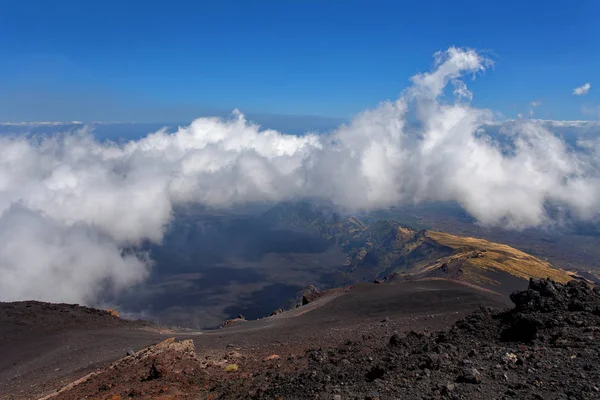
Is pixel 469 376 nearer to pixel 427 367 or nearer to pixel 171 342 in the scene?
pixel 427 367

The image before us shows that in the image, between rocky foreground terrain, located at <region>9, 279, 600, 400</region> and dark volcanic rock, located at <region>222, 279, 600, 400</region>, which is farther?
rocky foreground terrain, located at <region>9, 279, 600, 400</region>

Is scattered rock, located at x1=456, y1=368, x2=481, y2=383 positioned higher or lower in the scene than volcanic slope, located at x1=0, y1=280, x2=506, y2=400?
higher

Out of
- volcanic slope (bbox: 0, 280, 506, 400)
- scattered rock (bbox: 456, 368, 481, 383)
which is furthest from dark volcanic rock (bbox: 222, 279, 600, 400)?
volcanic slope (bbox: 0, 280, 506, 400)

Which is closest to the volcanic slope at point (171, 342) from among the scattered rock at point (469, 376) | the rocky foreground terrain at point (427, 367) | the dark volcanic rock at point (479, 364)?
the rocky foreground terrain at point (427, 367)

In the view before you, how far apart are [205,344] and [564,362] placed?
22.0m

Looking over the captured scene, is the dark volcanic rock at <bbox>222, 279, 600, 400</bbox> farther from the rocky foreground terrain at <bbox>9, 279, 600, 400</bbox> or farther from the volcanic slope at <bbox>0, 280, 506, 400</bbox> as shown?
the volcanic slope at <bbox>0, 280, 506, 400</bbox>

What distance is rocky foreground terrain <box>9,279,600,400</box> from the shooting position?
1216 cm

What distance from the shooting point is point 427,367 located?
13602 millimetres

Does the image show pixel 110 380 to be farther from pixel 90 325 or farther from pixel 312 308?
pixel 312 308

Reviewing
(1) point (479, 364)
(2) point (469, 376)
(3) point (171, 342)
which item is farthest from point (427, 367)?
(3) point (171, 342)

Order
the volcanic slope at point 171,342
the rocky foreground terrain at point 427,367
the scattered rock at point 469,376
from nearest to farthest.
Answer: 1. the rocky foreground terrain at point 427,367
2. the scattered rock at point 469,376
3. the volcanic slope at point 171,342

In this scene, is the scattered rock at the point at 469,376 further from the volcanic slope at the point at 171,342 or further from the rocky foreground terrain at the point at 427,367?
the volcanic slope at the point at 171,342

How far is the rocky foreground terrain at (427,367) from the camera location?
1216 cm

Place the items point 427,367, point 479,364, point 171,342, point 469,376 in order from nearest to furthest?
1. point 469,376
2. point 427,367
3. point 479,364
4. point 171,342
